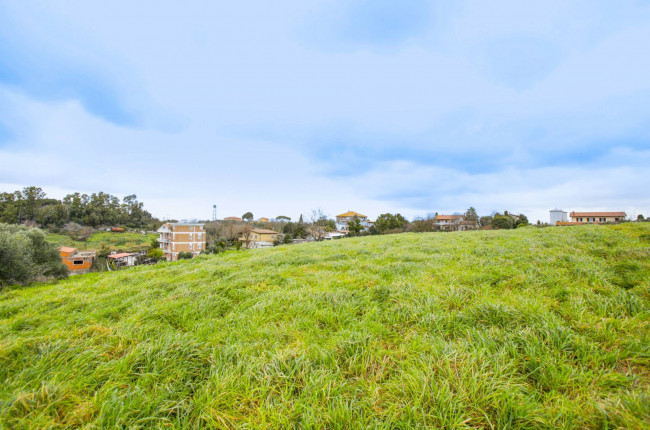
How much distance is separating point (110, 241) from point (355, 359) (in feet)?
206

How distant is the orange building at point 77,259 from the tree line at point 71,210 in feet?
62.2

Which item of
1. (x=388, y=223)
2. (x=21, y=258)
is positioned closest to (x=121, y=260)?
(x=21, y=258)

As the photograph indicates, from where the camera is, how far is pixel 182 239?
4059 centimetres

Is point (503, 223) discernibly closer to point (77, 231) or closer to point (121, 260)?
point (121, 260)

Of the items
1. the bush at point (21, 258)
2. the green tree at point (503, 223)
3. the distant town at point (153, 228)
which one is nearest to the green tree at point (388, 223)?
the distant town at point (153, 228)

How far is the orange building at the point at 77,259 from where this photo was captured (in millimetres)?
30163

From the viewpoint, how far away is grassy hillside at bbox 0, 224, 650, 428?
145 cm

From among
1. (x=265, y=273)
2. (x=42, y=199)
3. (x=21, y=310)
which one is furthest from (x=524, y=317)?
(x=42, y=199)

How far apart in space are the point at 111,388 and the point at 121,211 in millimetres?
80120

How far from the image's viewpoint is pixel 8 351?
2025mm

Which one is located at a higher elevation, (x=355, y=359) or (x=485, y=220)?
(x=485, y=220)

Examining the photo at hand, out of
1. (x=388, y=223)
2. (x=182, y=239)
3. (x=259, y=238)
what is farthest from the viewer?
(x=259, y=238)

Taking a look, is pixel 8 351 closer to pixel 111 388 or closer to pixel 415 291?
pixel 111 388

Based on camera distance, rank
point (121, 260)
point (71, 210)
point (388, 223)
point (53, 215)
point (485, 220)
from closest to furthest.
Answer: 1. point (121, 260)
2. point (388, 223)
3. point (485, 220)
4. point (53, 215)
5. point (71, 210)
